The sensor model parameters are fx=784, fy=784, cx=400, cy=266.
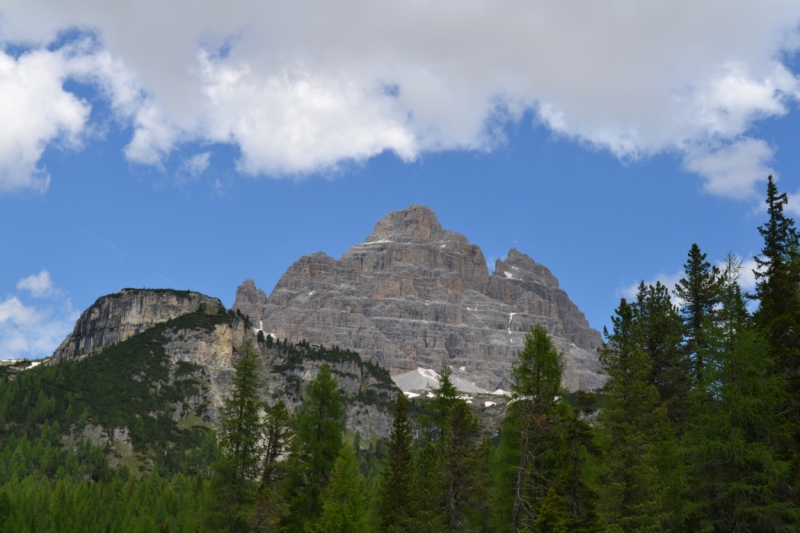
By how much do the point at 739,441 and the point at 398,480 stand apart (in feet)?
63.3

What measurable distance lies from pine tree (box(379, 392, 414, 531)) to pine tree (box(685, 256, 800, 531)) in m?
15.0

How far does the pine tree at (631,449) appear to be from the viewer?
1310 inches

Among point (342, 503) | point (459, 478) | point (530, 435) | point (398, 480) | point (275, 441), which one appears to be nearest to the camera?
point (530, 435)

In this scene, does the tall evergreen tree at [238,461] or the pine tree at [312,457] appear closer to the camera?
the tall evergreen tree at [238,461]

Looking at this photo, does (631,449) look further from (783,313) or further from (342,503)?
(342,503)

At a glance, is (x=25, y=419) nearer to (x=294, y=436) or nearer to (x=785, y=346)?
(x=294, y=436)

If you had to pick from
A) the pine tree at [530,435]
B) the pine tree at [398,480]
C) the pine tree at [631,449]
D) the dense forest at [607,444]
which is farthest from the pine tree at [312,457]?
the pine tree at [631,449]

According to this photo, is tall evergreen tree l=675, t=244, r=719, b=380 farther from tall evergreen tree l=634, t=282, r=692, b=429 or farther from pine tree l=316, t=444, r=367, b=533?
pine tree l=316, t=444, r=367, b=533

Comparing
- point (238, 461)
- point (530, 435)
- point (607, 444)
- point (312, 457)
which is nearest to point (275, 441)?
point (312, 457)

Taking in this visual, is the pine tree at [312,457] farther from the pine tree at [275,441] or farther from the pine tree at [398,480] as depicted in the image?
the pine tree at [398,480]

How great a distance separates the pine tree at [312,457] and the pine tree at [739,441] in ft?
68.2

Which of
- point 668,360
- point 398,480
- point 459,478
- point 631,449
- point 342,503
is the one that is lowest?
point 342,503

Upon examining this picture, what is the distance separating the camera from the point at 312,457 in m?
46.4

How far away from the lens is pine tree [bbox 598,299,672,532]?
33.3 m
